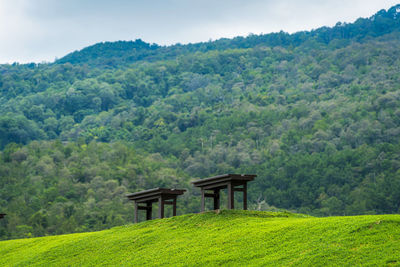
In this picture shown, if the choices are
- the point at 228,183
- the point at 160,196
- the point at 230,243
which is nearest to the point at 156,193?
the point at 160,196

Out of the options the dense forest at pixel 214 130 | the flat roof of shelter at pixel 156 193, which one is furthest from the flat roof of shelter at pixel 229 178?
the dense forest at pixel 214 130

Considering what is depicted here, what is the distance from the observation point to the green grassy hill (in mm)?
16844

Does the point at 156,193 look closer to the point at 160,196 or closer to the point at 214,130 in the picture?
the point at 160,196

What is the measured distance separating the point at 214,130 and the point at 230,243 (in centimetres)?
10004

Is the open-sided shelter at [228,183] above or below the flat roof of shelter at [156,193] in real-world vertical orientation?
above

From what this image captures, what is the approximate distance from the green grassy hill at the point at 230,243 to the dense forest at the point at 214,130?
134ft

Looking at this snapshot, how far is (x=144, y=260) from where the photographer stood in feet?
71.3

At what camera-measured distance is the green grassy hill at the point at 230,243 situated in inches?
663

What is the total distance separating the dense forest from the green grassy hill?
41.0m

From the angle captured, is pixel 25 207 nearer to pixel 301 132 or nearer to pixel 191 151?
pixel 191 151

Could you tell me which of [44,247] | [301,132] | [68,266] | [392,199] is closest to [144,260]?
[68,266]

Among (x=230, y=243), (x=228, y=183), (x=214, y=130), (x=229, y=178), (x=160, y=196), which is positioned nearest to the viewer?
(x=230, y=243)

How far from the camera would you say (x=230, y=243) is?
67.9 ft

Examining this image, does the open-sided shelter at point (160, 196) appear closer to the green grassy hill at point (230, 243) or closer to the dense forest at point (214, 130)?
the green grassy hill at point (230, 243)
